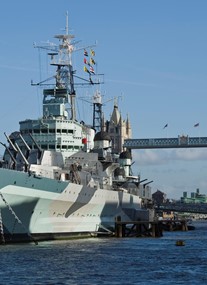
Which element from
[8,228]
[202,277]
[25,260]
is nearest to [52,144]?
[8,228]

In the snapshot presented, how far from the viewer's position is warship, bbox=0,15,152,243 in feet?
151

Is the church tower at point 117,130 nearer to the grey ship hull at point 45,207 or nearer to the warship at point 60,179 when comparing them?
the warship at point 60,179

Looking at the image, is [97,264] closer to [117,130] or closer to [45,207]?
[45,207]

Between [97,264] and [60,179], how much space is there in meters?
16.9

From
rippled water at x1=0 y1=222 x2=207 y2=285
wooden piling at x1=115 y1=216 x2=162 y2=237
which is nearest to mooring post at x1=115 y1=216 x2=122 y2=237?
wooden piling at x1=115 y1=216 x2=162 y2=237

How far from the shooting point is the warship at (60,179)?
46.1 m

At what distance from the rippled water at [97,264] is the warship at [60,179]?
2.14 meters

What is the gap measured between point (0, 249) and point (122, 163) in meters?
50.6

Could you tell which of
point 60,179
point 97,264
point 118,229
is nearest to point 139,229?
point 118,229

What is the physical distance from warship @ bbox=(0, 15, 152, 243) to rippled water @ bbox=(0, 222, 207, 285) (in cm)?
214

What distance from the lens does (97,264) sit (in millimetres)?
36812

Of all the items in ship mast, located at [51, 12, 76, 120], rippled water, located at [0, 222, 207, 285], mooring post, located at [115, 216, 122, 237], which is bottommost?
rippled water, located at [0, 222, 207, 285]

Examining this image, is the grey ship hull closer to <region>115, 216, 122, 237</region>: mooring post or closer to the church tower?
<region>115, 216, 122, 237</region>: mooring post

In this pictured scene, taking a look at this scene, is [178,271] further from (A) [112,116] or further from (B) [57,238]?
(A) [112,116]
